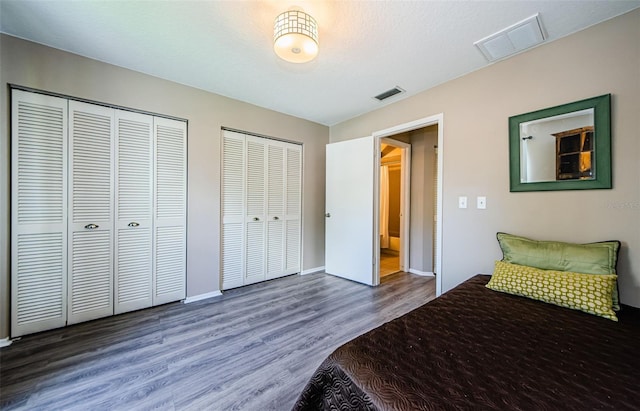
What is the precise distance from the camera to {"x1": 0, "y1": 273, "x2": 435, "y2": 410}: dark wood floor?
1439mm

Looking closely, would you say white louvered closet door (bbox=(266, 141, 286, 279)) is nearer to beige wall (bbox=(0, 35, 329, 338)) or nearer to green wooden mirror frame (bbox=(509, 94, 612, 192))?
beige wall (bbox=(0, 35, 329, 338))

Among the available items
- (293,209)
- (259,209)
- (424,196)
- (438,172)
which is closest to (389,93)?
(438,172)

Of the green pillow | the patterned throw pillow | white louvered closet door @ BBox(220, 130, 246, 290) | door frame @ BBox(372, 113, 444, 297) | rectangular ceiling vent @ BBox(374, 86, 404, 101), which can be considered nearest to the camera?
the patterned throw pillow

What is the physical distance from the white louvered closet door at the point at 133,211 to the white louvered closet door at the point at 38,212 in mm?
378

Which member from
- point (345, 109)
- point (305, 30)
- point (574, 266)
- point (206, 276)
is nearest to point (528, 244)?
point (574, 266)

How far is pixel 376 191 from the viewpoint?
331 centimetres

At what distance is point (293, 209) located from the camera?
376 centimetres

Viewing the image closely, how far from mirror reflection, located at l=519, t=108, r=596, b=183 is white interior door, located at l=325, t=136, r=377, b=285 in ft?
5.37

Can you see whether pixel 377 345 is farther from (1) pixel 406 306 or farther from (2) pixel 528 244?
(1) pixel 406 306

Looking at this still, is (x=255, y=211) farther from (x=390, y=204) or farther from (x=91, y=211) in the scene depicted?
(x=390, y=204)

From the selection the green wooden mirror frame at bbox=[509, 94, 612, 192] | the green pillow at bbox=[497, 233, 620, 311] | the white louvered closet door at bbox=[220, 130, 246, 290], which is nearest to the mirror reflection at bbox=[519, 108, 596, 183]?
the green wooden mirror frame at bbox=[509, 94, 612, 192]

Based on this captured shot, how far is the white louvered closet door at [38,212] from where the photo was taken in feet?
6.44

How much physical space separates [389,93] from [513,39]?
1.19 meters

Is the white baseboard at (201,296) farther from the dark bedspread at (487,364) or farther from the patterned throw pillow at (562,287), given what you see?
the patterned throw pillow at (562,287)
